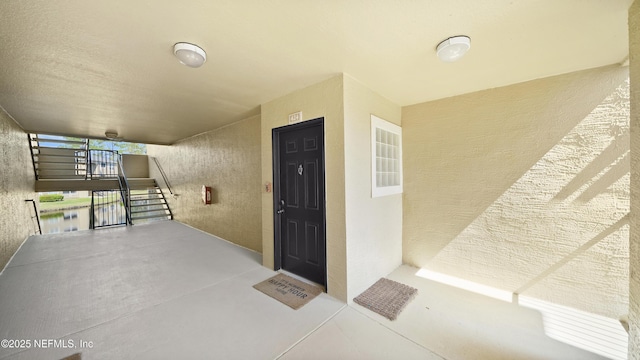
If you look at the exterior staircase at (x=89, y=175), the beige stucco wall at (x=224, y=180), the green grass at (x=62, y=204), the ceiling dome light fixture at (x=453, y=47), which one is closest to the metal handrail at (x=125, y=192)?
the exterior staircase at (x=89, y=175)

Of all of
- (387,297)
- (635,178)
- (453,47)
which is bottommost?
(387,297)

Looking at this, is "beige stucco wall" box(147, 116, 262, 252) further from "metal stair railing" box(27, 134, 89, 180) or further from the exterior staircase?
"metal stair railing" box(27, 134, 89, 180)

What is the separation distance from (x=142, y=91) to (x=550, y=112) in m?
4.77

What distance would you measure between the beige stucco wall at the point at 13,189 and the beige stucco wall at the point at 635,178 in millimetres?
6750

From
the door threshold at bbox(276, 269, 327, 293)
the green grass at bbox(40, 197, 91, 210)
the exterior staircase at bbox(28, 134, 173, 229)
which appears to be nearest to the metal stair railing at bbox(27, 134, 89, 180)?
the exterior staircase at bbox(28, 134, 173, 229)

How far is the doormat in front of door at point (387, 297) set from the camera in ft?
6.97

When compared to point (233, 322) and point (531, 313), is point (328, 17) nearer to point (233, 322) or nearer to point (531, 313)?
point (233, 322)

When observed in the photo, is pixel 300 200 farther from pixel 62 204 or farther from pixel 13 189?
pixel 62 204

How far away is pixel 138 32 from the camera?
5.11ft

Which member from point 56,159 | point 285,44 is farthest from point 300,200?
point 56,159

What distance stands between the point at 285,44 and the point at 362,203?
5.77ft

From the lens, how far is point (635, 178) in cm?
128

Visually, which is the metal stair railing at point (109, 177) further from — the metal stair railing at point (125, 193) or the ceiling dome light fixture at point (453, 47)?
the ceiling dome light fixture at point (453, 47)

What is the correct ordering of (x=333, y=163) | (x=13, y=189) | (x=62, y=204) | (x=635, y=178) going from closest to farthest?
(x=635, y=178)
(x=333, y=163)
(x=13, y=189)
(x=62, y=204)
